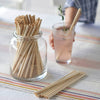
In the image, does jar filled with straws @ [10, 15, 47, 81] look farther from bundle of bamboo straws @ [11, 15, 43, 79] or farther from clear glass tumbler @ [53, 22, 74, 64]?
clear glass tumbler @ [53, 22, 74, 64]

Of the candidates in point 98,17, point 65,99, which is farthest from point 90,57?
point 98,17

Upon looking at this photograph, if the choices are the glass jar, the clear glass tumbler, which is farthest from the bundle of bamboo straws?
the clear glass tumbler

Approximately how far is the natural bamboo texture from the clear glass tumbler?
0.31ft

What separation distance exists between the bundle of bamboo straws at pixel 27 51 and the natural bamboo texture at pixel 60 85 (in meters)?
0.08

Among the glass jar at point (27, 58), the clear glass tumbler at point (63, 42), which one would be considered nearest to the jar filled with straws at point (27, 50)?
the glass jar at point (27, 58)

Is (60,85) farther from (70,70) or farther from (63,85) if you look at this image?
(70,70)

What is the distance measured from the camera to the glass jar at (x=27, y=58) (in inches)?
28.3

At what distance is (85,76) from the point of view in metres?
0.79

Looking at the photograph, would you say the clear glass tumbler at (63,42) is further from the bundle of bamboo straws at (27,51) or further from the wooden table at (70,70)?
the bundle of bamboo straws at (27,51)

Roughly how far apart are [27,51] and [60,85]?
154mm

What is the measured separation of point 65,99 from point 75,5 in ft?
2.11

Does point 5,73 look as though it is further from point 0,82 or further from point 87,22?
point 87,22

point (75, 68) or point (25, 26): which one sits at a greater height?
point (25, 26)

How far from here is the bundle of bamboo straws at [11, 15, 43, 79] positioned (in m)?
0.70
